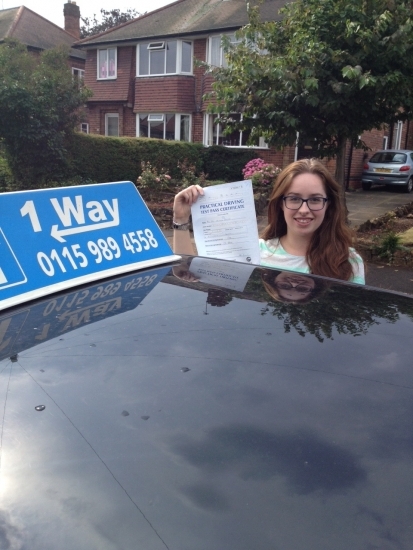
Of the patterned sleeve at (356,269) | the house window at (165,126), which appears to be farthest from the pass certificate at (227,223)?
the house window at (165,126)

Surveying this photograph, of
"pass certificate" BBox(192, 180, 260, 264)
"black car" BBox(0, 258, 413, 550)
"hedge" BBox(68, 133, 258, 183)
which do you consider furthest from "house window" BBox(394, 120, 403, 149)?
"black car" BBox(0, 258, 413, 550)

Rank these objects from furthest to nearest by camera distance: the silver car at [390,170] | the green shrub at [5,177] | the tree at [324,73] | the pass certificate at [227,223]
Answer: the silver car at [390,170] → the green shrub at [5,177] → the tree at [324,73] → the pass certificate at [227,223]

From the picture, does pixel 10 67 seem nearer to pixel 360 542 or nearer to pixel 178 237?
pixel 178 237

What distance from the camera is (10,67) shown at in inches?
670

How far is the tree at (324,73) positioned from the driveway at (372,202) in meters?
4.07

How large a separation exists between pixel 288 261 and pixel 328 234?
0.24 metres

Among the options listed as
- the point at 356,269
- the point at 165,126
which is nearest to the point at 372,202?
the point at 165,126

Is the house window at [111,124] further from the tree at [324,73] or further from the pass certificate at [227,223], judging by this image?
the pass certificate at [227,223]

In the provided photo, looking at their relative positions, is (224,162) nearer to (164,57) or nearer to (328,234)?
(164,57)

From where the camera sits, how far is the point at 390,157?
20.8m

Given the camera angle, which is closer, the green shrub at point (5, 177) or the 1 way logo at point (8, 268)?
the 1 way logo at point (8, 268)

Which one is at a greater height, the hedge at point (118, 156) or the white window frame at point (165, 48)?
the white window frame at point (165, 48)

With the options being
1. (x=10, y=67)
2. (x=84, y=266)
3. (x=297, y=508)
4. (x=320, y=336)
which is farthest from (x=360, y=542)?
(x=10, y=67)

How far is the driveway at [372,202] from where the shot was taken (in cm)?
1460
